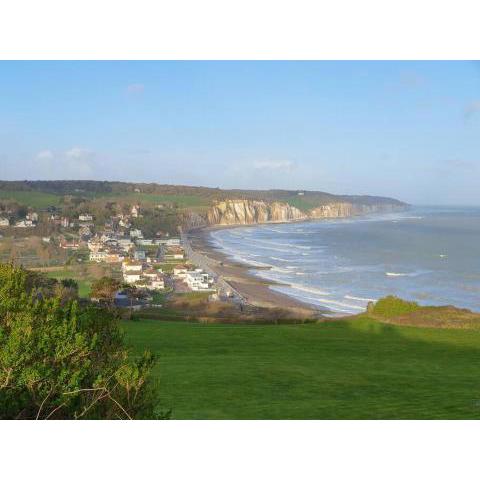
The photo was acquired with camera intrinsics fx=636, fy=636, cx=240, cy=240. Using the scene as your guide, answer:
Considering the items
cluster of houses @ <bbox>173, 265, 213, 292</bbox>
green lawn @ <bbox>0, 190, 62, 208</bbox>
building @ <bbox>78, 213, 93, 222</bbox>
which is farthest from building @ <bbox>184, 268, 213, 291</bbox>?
green lawn @ <bbox>0, 190, 62, 208</bbox>

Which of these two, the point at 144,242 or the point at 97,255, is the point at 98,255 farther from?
the point at 144,242

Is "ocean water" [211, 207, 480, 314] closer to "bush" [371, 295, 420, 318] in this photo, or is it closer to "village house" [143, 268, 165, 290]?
"bush" [371, 295, 420, 318]

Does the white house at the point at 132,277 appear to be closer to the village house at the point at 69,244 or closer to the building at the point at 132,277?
the building at the point at 132,277

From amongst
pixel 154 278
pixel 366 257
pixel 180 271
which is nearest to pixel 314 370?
pixel 180 271

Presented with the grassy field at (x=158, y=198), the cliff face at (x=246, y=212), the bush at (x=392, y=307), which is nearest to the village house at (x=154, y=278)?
the grassy field at (x=158, y=198)
